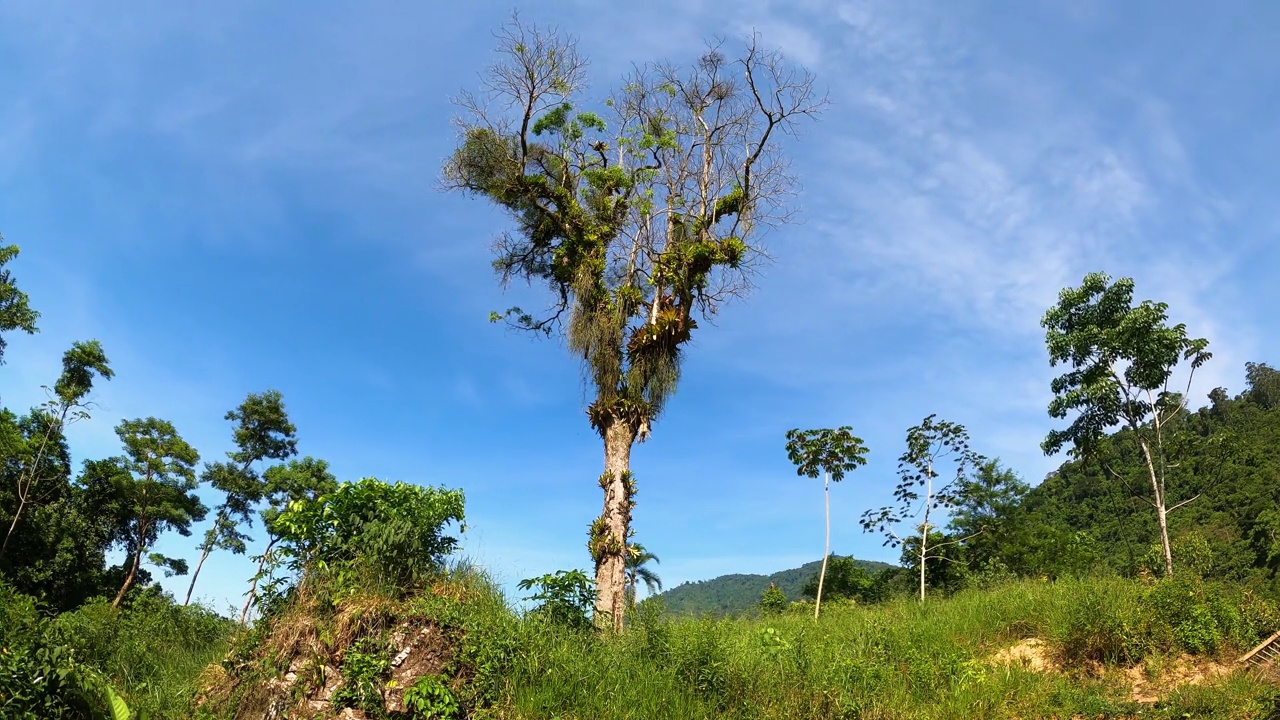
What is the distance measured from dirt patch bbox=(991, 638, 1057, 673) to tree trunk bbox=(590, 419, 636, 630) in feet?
17.1

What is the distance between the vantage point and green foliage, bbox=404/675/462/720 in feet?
20.4

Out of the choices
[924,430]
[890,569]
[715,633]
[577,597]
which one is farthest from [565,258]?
[890,569]

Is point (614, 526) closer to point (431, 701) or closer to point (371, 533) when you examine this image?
point (371, 533)

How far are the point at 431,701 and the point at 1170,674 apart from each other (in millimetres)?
9441

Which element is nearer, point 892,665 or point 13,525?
point 892,665

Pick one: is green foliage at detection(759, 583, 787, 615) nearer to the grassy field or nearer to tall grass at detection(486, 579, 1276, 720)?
tall grass at detection(486, 579, 1276, 720)

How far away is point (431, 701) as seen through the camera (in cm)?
632

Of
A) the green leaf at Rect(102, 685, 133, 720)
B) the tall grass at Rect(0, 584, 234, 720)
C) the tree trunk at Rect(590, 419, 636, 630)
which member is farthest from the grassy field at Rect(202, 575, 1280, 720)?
the tree trunk at Rect(590, 419, 636, 630)

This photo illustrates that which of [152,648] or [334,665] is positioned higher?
[334,665]

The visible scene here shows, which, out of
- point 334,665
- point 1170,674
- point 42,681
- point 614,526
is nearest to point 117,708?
point 42,681

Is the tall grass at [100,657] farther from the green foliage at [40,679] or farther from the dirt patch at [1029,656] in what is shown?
the dirt patch at [1029,656]

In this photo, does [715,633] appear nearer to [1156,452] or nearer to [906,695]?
[906,695]

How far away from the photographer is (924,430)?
19516 millimetres

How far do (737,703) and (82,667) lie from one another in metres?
6.56
